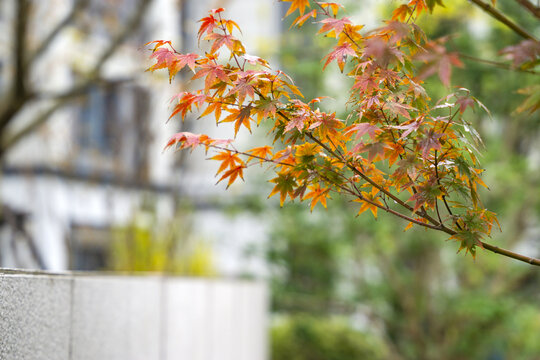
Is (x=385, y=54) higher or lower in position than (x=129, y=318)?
higher

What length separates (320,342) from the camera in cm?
860

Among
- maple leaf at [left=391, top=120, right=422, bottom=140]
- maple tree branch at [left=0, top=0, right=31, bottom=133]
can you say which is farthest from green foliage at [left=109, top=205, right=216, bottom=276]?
maple leaf at [left=391, top=120, right=422, bottom=140]

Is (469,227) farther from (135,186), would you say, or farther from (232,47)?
(135,186)

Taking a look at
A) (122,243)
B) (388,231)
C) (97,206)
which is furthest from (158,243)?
(97,206)

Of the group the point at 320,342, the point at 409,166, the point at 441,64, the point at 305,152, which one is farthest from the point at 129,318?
the point at 320,342

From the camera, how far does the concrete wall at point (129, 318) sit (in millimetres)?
1979

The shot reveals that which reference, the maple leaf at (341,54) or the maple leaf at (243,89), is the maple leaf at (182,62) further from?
the maple leaf at (341,54)

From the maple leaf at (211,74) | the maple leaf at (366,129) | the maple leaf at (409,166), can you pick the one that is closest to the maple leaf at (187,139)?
the maple leaf at (211,74)

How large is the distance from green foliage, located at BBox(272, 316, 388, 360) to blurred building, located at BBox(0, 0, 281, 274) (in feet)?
4.08

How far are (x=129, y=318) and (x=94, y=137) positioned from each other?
7563mm

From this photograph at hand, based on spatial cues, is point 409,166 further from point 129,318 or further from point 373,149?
point 129,318

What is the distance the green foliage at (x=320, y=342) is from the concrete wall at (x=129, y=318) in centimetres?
123

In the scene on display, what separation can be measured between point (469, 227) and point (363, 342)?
7.23m

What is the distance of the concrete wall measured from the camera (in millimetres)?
1979
